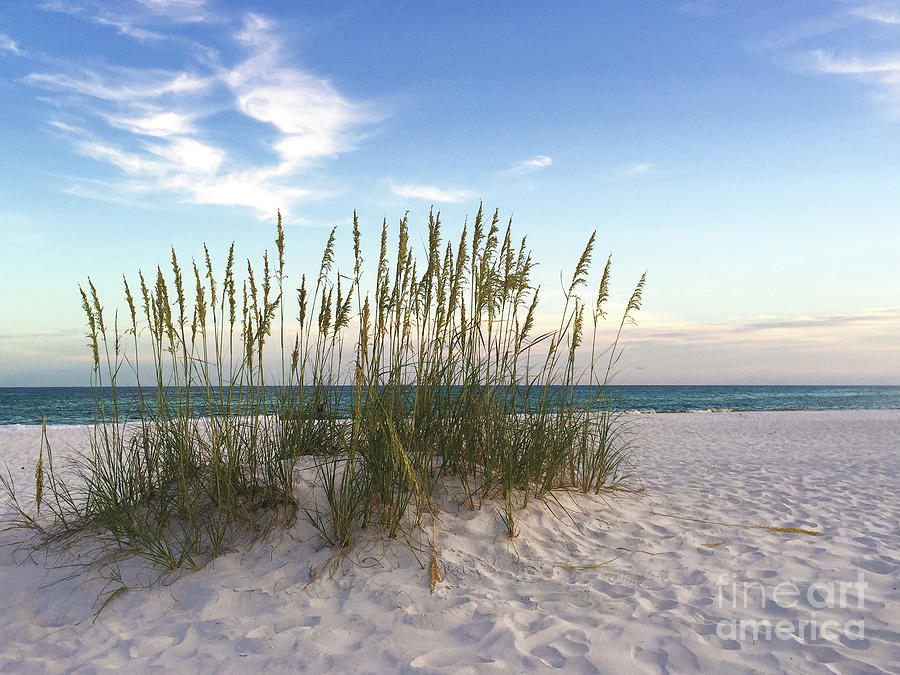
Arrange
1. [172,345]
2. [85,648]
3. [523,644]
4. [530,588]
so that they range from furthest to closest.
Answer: [172,345] → [530,588] → [85,648] → [523,644]

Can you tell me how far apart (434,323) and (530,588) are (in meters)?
1.86

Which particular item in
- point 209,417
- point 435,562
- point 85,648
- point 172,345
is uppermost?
point 172,345

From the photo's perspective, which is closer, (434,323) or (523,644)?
(523,644)

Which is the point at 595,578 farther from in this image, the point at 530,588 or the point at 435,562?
the point at 435,562

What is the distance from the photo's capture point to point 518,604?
3225 mm

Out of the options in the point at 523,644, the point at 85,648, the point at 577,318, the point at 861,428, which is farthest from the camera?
the point at 861,428

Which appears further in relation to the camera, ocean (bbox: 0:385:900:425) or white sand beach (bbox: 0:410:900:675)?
ocean (bbox: 0:385:900:425)

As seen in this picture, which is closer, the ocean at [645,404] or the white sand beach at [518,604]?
the white sand beach at [518,604]

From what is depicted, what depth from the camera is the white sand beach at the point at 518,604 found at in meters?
2.75

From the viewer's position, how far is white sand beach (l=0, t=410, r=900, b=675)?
108 inches

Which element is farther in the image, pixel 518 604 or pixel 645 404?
pixel 645 404

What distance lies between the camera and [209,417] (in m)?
3.90

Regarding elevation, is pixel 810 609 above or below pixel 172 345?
below

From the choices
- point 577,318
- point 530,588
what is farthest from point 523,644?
point 577,318
